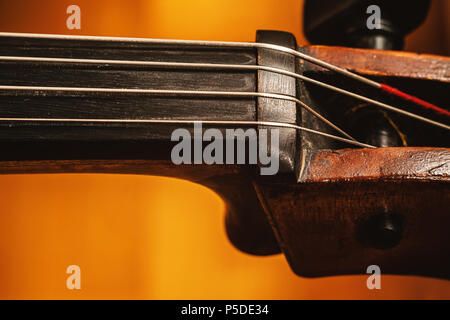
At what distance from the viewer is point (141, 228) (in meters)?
0.70

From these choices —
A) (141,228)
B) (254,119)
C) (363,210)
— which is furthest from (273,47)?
(141,228)

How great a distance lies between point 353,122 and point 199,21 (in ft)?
1.38

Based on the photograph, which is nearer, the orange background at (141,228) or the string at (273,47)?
the string at (273,47)

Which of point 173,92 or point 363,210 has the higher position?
point 173,92

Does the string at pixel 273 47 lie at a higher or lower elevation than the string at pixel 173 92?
higher

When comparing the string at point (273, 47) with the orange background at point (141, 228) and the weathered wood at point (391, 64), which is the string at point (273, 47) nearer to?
the weathered wood at point (391, 64)

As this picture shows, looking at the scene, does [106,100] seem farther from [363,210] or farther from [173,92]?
[363,210]

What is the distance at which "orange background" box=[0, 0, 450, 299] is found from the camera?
2.21ft

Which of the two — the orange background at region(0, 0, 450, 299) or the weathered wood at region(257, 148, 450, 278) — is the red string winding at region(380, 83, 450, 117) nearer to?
the weathered wood at region(257, 148, 450, 278)

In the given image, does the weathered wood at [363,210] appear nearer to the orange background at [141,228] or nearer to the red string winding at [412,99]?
the red string winding at [412,99]

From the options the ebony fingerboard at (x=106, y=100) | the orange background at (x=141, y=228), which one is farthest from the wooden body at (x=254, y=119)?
the orange background at (x=141, y=228)

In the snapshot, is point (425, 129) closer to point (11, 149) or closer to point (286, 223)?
point (286, 223)

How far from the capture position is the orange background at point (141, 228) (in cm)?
67

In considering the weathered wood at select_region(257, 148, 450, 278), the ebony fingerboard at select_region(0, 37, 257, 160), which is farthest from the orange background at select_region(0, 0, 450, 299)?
the ebony fingerboard at select_region(0, 37, 257, 160)
